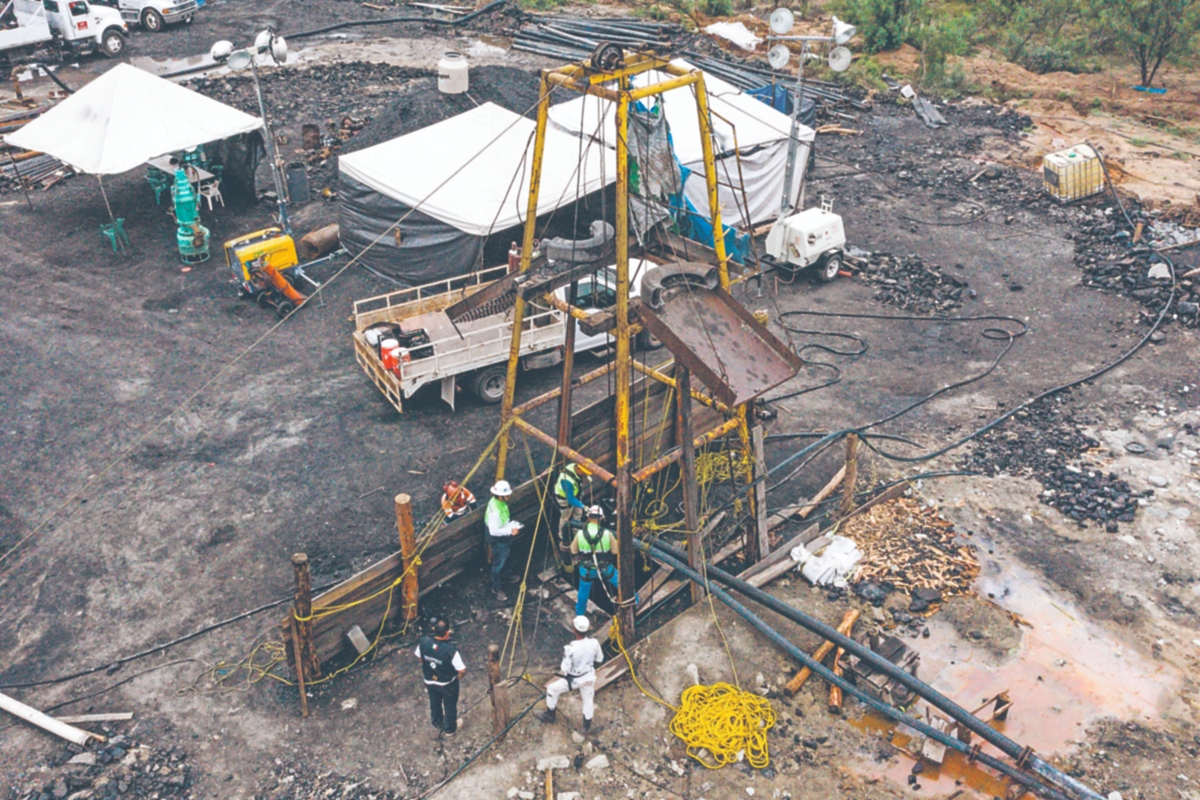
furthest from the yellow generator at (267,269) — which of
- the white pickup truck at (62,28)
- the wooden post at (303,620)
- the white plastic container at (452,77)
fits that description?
the white pickup truck at (62,28)

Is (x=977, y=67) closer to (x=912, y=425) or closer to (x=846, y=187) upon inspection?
(x=846, y=187)

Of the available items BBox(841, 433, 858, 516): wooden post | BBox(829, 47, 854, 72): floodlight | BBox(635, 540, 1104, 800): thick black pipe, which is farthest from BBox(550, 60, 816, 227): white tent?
BBox(635, 540, 1104, 800): thick black pipe

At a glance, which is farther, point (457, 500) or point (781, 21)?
point (781, 21)

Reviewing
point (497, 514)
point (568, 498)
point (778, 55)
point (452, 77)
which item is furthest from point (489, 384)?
point (452, 77)

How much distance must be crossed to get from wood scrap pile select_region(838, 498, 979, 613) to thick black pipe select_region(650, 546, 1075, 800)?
1968mm

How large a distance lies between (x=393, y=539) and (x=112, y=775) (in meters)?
4.37

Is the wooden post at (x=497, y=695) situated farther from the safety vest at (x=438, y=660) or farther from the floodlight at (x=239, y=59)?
the floodlight at (x=239, y=59)

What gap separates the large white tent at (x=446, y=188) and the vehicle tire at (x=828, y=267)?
4912 mm

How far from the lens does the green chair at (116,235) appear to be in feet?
65.5

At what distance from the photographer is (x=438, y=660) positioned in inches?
362

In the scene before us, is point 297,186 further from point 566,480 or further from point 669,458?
point 669,458

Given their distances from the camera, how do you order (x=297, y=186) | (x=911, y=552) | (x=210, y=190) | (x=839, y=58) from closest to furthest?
1. (x=911, y=552)
2. (x=839, y=58)
3. (x=210, y=190)
4. (x=297, y=186)

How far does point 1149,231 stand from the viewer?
70.2ft

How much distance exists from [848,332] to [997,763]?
10.2 meters
